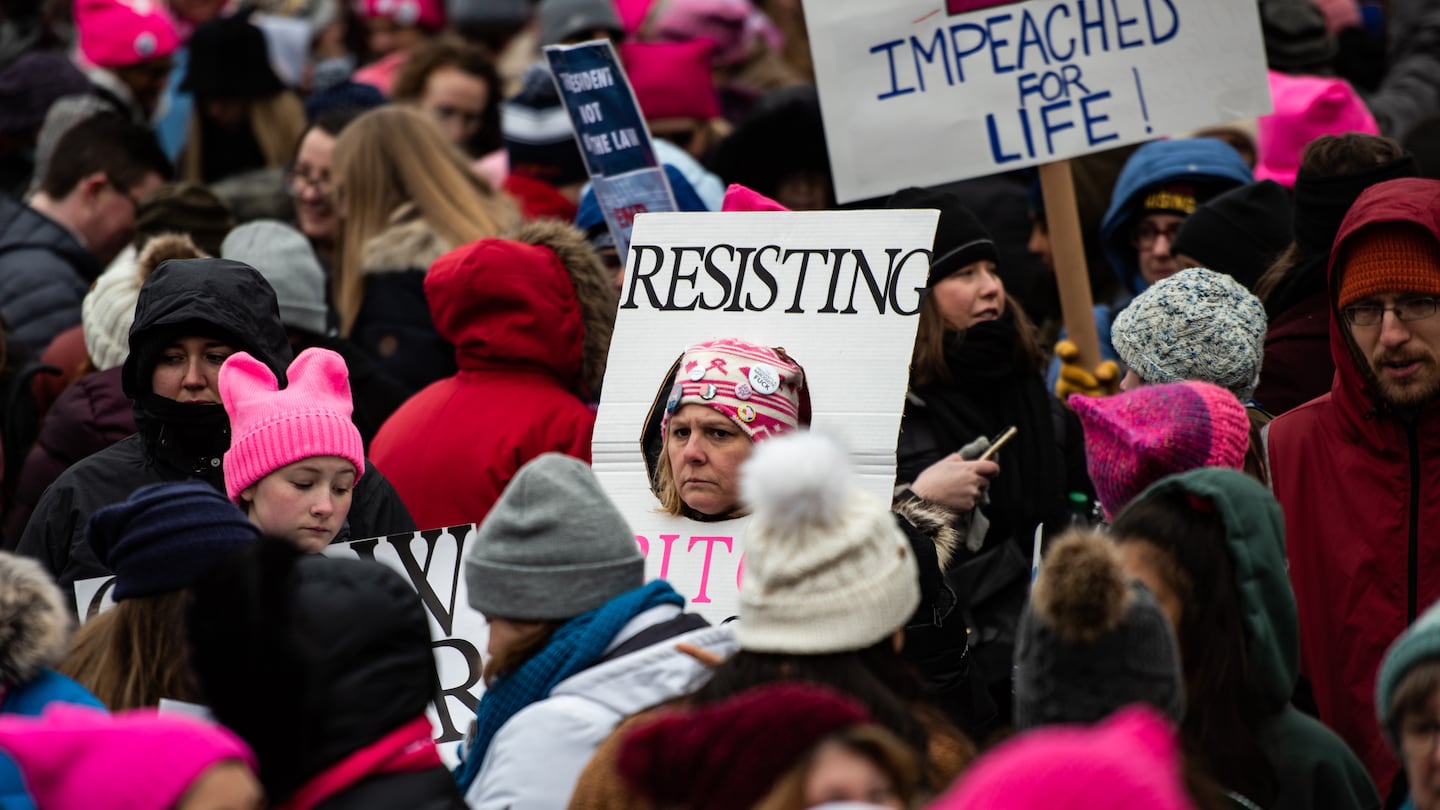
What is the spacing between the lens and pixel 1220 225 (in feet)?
19.9

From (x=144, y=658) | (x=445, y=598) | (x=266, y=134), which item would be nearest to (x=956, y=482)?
(x=445, y=598)

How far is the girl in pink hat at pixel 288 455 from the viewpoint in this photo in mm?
4551

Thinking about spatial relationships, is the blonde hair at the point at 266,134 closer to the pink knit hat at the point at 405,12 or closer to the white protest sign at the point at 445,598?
the pink knit hat at the point at 405,12

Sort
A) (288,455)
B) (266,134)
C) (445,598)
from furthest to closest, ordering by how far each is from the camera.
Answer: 1. (266,134)
2. (445,598)
3. (288,455)

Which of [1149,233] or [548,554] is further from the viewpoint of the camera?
[1149,233]

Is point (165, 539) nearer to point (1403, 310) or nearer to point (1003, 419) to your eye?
point (1003, 419)

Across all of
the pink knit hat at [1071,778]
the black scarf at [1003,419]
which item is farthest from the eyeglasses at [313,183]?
the pink knit hat at [1071,778]

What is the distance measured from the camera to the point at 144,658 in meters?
3.61

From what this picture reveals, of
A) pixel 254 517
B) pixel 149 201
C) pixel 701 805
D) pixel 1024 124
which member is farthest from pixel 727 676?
pixel 149 201

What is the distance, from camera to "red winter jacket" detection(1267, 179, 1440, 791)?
443 centimetres

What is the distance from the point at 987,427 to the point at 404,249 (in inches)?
96.3

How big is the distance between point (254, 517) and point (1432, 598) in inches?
112

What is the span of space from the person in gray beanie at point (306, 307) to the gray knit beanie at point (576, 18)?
3429mm

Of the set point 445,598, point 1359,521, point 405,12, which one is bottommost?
point 1359,521
